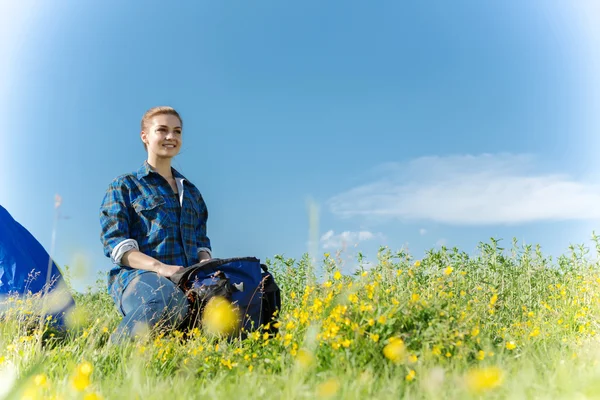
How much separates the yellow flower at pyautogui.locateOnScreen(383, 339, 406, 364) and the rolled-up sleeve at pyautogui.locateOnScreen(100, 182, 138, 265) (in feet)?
7.49

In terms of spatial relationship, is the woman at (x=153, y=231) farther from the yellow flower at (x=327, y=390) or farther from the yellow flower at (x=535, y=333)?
the yellow flower at (x=535, y=333)

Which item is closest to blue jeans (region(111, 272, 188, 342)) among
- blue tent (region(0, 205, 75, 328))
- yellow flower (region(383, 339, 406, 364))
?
blue tent (region(0, 205, 75, 328))

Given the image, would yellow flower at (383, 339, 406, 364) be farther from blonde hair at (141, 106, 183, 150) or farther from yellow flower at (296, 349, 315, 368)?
blonde hair at (141, 106, 183, 150)

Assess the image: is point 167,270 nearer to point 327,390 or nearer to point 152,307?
point 152,307

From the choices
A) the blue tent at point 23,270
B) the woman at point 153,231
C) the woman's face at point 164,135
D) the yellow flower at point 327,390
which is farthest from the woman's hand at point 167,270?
the yellow flower at point 327,390

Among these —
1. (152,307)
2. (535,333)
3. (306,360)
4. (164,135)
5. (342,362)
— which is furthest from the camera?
(164,135)

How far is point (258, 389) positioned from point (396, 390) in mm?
630

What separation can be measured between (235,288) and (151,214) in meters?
0.94

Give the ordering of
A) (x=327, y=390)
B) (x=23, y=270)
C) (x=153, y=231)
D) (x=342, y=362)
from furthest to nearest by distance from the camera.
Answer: (x=23, y=270), (x=153, y=231), (x=342, y=362), (x=327, y=390)

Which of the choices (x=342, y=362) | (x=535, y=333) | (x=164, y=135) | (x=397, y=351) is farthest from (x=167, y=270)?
(x=535, y=333)

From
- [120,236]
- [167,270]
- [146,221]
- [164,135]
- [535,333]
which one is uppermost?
[164,135]

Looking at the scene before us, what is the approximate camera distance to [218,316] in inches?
161

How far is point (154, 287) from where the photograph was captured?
4133 millimetres

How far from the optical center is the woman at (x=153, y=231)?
412cm
